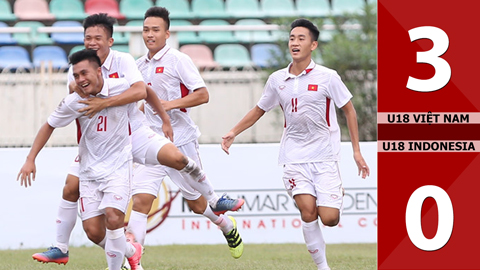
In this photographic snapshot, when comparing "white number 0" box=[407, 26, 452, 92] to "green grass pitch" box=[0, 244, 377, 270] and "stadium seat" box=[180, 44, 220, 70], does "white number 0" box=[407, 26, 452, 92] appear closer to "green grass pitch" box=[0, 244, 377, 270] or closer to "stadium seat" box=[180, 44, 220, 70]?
"green grass pitch" box=[0, 244, 377, 270]

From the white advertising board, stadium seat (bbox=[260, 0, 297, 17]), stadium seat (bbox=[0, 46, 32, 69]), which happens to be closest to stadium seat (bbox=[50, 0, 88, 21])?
stadium seat (bbox=[0, 46, 32, 69])

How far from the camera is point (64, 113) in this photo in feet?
20.6

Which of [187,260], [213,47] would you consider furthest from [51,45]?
[187,260]

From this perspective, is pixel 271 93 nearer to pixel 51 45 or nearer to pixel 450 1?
pixel 450 1

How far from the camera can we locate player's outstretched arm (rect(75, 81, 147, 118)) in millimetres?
6219

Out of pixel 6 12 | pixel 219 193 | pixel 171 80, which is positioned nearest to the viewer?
pixel 171 80

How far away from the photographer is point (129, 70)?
6.71 m

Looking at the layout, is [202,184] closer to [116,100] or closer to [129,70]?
[129,70]

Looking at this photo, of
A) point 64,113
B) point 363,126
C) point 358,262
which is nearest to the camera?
point 64,113

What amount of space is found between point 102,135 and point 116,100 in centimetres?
29

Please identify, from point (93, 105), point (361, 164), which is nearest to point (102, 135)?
point (93, 105)

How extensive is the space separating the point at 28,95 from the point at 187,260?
4460 millimetres

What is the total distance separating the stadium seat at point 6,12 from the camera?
17.1 m

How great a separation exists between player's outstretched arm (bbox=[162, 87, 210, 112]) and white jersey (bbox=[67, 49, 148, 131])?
466 mm
